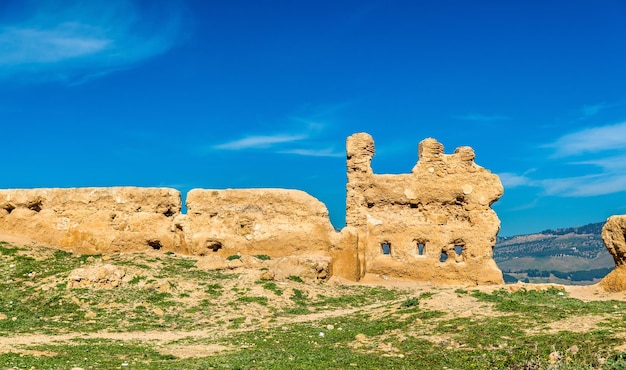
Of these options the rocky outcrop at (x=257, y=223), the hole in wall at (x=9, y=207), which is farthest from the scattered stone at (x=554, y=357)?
the hole in wall at (x=9, y=207)

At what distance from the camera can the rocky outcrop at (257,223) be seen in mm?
25750

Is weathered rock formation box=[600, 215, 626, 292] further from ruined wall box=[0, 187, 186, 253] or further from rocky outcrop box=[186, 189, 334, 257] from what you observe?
ruined wall box=[0, 187, 186, 253]

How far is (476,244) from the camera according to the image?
1062 inches

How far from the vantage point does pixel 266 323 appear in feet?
56.3

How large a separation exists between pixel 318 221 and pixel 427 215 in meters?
5.53

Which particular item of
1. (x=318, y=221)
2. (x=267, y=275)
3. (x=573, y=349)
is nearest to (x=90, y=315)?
(x=267, y=275)

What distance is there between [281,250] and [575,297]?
12220 millimetres

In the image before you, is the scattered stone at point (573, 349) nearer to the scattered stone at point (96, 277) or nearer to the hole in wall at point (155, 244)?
the scattered stone at point (96, 277)

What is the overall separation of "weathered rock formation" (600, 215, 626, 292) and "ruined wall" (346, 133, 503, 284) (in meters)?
7.51

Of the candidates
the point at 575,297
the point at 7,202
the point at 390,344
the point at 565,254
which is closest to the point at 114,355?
the point at 390,344

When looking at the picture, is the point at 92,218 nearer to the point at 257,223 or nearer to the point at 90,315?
the point at 257,223

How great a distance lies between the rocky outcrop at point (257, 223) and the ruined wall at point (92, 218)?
1393 mm

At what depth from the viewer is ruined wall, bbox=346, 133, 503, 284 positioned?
27.0 meters

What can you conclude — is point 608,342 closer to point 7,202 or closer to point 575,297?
point 575,297
